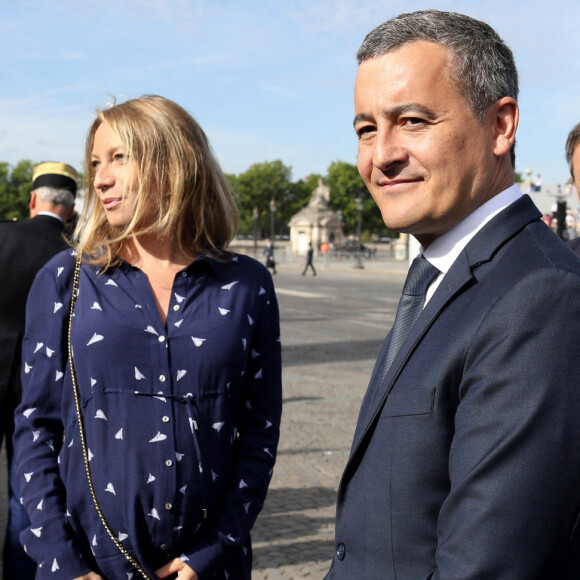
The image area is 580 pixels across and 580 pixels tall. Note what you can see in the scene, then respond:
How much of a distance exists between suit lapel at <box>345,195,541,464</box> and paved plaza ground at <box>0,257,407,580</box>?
3.12 meters

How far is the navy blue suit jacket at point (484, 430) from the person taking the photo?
4.23ft

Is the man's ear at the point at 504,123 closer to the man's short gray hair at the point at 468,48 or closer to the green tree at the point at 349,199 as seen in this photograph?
the man's short gray hair at the point at 468,48

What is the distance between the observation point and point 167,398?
7.45ft

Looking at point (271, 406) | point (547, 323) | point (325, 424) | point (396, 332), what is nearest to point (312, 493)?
point (325, 424)

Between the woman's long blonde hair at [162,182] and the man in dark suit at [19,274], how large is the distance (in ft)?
4.24

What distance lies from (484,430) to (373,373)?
47 centimetres

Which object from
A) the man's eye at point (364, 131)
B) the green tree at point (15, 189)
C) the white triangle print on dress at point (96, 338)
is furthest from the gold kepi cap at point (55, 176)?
the green tree at point (15, 189)

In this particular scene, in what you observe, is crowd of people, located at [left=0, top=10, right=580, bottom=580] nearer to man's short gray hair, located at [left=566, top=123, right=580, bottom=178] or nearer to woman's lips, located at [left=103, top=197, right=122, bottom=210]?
woman's lips, located at [left=103, top=197, right=122, bottom=210]

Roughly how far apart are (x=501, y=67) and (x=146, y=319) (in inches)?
47.9

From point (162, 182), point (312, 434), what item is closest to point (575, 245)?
point (162, 182)

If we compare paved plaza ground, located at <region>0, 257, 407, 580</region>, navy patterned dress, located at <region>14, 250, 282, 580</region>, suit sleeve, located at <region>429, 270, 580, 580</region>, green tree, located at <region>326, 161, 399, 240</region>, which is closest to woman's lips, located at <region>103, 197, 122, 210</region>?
navy patterned dress, located at <region>14, 250, 282, 580</region>

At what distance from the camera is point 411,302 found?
1711mm

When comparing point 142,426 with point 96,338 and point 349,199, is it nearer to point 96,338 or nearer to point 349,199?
point 96,338

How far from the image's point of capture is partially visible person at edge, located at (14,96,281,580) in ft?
7.33
